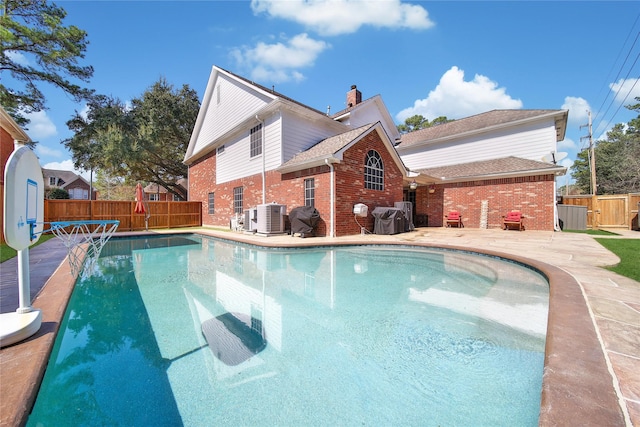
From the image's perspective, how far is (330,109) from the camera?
1666 cm

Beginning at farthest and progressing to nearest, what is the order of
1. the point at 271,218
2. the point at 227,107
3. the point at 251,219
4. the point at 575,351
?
1. the point at 227,107
2. the point at 251,219
3. the point at 271,218
4. the point at 575,351

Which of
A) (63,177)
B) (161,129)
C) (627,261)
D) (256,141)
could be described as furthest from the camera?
(63,177)

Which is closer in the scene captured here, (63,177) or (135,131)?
(135,131)

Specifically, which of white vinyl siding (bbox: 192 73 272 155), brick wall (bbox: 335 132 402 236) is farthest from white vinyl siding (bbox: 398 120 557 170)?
white vinyl siding (bbox: 192 73 272 155)

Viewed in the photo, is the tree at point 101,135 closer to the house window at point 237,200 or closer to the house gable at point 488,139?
the house window at point 237,200

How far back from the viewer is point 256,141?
510 inches

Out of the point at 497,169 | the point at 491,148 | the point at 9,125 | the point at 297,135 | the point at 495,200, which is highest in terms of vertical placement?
the point at 491,148

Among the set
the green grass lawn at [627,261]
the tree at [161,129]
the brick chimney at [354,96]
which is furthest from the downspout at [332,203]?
the tree at [161,129]

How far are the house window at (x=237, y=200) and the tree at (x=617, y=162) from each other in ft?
109

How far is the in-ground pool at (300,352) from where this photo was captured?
1704 mm

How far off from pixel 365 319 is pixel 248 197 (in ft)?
37.4

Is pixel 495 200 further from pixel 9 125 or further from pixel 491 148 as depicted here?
pixel 9 125

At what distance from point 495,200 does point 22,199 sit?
1583 centimetres

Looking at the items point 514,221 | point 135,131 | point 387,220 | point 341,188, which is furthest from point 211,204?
point 514,221
